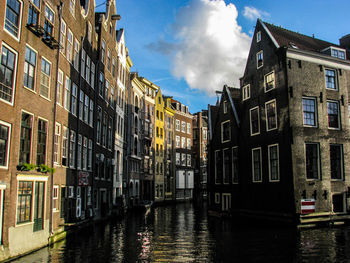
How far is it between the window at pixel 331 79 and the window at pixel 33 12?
23.4 metres

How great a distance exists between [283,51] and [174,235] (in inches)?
671

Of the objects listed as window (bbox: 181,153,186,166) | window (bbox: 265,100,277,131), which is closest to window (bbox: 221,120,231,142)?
window (bbox: 265,100,277,131)

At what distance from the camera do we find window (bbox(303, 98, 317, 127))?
28156 mm

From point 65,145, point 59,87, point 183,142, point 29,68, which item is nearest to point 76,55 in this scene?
point 59,87

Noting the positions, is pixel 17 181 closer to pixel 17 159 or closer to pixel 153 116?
pixel 17 159

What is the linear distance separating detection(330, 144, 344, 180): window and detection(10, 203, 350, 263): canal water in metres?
5.55

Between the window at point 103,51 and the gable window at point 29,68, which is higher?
the window at point 103,51

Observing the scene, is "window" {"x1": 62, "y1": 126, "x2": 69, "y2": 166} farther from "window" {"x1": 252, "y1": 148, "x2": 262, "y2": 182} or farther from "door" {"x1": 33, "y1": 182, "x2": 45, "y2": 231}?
"window" {"x1": 252, "y1": 148, "x2": 262, "y2": 182}

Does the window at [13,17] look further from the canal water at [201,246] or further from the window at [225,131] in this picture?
the window at [225,131]

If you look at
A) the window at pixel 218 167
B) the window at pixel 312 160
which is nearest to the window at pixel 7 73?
the window at pixel 312 160

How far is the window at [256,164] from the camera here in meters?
30.8

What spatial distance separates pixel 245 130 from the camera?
3325 centimetres

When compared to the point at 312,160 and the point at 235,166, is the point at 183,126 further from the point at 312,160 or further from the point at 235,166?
the point at 312,160

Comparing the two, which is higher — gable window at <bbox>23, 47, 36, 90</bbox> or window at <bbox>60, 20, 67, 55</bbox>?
window at <bbox>60, 20, 67, 55</bbox>
